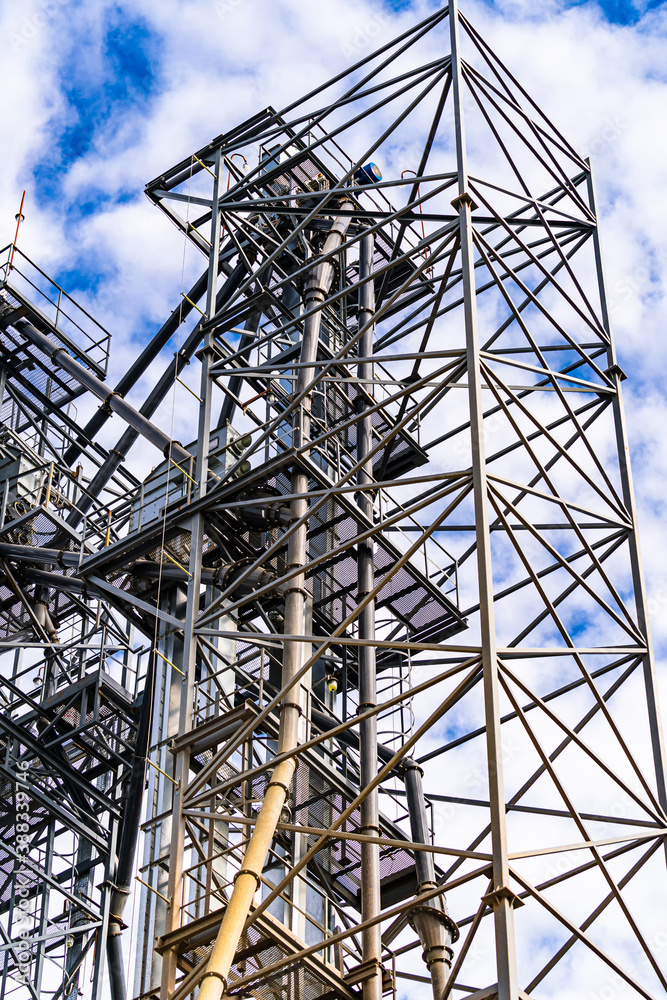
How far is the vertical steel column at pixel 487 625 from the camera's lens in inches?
662

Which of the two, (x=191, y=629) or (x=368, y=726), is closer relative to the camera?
(x=191, y=629)

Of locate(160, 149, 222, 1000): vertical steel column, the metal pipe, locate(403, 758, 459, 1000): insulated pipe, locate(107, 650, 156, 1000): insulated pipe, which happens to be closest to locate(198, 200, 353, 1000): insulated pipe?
locate(160, 149, 222, 1000): vertical steel column

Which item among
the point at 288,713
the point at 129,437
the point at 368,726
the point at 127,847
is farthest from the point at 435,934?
the point at 129,437

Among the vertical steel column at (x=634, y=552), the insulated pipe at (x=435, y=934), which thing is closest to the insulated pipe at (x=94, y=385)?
the vertical steel column at (x=634, y=552)

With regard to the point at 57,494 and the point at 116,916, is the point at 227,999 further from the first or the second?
the point at 57,494

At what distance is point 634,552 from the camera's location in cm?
2320

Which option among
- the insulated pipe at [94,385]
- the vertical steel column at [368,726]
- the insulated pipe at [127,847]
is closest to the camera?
the vertical steel column at [368,726]

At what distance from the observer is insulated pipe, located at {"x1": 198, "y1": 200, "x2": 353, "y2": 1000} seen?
1791cm

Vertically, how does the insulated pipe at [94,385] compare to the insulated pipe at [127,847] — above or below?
above

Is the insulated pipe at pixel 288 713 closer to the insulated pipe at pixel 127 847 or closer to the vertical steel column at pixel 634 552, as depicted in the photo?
the vertical steel column at pixel 634 552

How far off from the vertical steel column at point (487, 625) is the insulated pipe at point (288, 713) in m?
3.25

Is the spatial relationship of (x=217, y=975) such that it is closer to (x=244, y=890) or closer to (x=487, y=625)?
(x=244, y=890)

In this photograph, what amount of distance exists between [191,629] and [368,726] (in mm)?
3114

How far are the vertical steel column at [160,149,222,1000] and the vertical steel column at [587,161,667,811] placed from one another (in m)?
6.70
